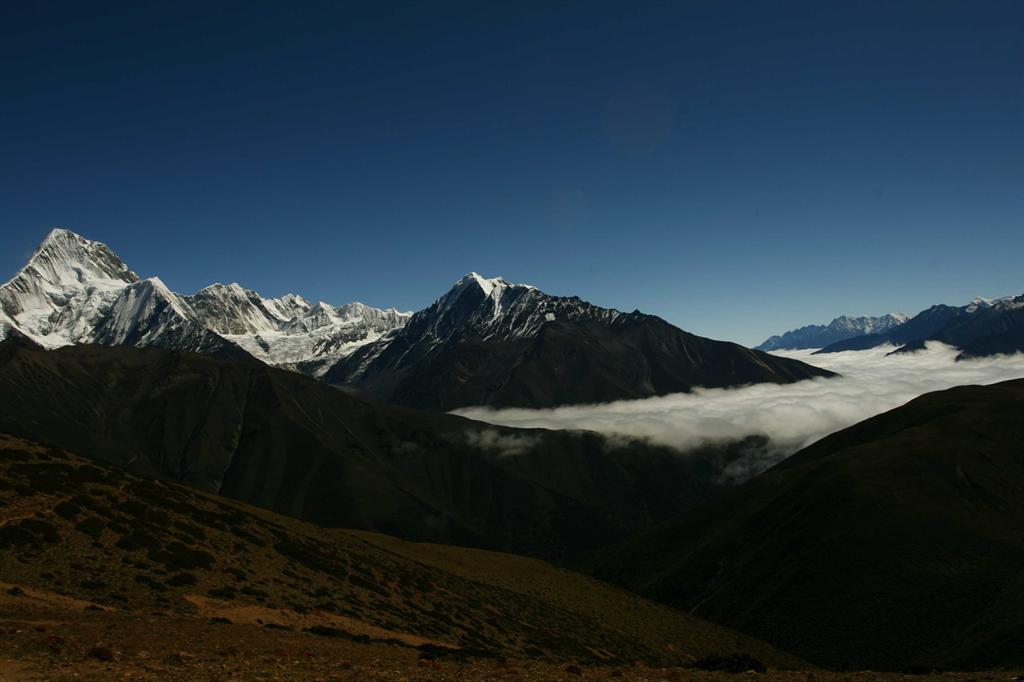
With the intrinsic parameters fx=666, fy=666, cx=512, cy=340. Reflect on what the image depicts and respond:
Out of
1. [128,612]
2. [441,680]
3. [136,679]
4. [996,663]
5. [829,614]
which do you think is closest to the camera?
[136,679]

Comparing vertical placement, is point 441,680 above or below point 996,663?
above

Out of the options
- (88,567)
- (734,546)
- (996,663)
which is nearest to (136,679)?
(88,567)

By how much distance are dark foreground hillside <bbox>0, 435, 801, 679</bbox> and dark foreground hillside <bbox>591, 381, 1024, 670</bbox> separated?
33.9 meters

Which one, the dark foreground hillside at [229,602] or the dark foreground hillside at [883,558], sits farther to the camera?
the dark foreground hillside at [883,558]

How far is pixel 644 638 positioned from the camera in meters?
81.6

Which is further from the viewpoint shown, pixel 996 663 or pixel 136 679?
pixel 996 663

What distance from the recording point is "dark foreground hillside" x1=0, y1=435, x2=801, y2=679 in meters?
30.3

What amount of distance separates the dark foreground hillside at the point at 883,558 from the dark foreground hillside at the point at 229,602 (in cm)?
3385

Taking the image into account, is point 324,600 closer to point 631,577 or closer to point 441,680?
point 441,680

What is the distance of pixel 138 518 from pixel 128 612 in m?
18.7

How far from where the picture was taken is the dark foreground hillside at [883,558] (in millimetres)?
111375

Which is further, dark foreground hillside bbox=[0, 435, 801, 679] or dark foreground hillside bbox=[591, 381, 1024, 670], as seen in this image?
dark foreground hillside bbox=[591, 381, 1024, 670]

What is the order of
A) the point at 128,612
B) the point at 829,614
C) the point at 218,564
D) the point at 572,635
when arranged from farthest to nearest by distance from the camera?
the point at 829,614 → the point at 572,635 → the point at 218,564 → the point at 128,612

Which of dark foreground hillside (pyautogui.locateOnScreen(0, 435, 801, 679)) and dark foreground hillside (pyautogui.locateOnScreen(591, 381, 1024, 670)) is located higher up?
dark foreground hillside (pyautogui.locateOnScreen(0, 435, 801, 679))
